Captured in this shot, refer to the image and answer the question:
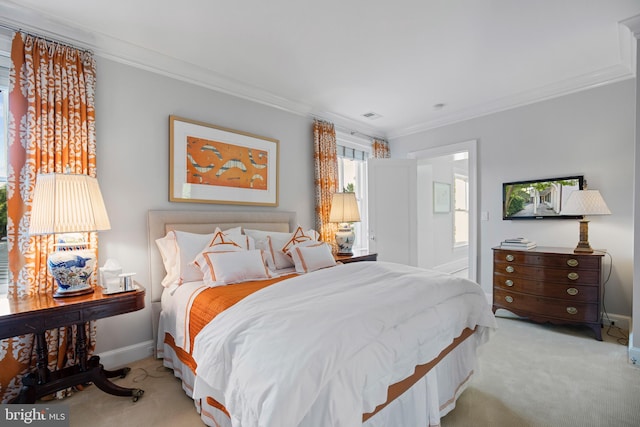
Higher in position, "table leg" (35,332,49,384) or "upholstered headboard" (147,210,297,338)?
"upholstered headboard" (147,210,297,338)

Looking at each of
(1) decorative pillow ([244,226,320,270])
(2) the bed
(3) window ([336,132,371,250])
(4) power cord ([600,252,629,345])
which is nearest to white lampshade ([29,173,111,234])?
(2) the bed

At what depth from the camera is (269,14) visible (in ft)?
7.27

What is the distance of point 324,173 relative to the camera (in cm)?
412

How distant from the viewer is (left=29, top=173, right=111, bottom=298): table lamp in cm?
184

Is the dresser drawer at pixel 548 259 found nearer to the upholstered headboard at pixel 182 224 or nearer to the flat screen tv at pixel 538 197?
the flat screen tv at pixel 538 197

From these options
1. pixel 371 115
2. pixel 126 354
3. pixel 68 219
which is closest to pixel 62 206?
pixel 68 219

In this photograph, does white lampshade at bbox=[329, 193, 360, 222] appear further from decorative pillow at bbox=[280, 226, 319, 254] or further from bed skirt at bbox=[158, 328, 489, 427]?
bed skirt at bbox=[158, 328, 489, 427]

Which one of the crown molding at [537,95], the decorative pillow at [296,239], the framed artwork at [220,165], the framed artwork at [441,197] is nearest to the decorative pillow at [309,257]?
the decorative pillow at [296,239]

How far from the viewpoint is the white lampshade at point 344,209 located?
13.0ft

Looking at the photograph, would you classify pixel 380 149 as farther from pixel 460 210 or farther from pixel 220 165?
pixel 460 210

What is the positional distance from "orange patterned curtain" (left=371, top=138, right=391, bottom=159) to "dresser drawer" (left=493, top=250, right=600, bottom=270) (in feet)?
7.73

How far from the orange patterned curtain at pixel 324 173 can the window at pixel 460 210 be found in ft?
12.3

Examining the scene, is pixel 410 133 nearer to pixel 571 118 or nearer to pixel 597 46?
pixel 571 118

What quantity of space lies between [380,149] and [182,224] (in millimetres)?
3485
